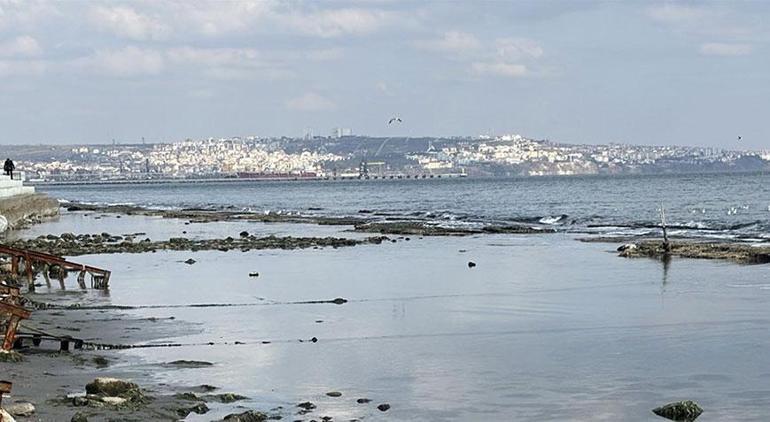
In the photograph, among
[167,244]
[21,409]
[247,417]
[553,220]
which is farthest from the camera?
[553,220]

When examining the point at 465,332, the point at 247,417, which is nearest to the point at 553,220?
the point at 465,332

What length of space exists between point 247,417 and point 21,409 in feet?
7.28

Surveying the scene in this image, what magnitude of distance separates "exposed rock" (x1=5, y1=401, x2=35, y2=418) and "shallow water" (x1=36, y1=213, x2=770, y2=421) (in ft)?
6.58

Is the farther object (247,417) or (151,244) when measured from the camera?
(151,244)

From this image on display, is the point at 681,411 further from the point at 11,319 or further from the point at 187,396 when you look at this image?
the point at 11,319

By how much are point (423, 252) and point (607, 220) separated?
26940 millimetres

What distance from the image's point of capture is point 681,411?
468 inches

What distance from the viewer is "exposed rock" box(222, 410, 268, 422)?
11530 mm

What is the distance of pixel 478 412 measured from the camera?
12.3 meters

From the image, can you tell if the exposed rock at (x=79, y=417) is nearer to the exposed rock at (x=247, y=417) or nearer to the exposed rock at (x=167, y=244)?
the exposed rock at (x=247, y=417)

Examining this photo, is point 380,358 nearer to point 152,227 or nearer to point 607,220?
point 152,227

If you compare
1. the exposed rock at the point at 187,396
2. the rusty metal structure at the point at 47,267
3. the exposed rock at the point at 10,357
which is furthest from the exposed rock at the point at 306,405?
the rusty metal structure at the point at 47,267

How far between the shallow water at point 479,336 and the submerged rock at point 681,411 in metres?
0.23

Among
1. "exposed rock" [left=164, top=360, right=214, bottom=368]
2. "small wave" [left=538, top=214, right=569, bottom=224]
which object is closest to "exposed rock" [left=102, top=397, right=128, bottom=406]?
"exposed rock" [left=164, top=360, right=214, bottom=368]
